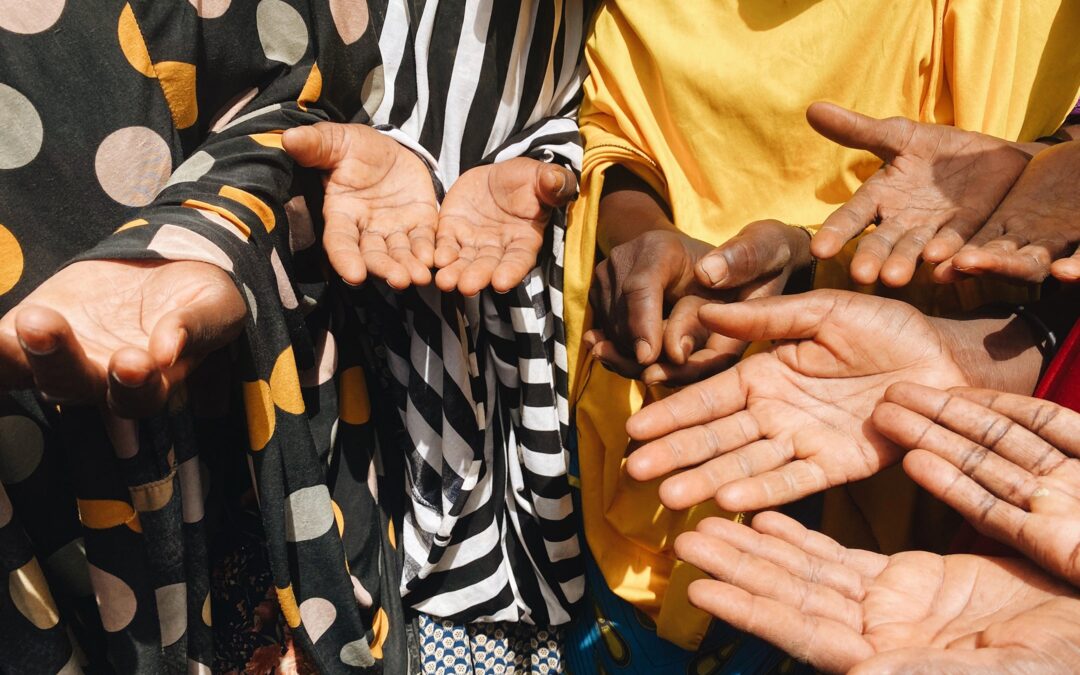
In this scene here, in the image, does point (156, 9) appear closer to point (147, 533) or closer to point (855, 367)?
point (147, 533)

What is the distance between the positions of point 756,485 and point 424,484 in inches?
24.1

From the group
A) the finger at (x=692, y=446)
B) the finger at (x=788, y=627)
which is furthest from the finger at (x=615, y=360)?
the finger at (x=788, y=627)

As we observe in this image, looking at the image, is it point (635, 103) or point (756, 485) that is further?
point (635, 103)

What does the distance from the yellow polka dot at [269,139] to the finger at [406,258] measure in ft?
0.73

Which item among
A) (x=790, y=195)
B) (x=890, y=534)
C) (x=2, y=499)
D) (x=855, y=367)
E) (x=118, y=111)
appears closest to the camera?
(x=2, y=499)

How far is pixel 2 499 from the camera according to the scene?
0.95 meters

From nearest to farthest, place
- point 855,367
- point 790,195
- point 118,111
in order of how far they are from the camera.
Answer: point 118,111, point 855,367, point 790,195

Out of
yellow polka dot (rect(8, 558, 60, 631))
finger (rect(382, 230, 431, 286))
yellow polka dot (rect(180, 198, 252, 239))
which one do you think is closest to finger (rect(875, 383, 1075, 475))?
finger (rect(382, 230, 431, 286))

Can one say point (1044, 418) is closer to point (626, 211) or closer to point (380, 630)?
point (626, 211)

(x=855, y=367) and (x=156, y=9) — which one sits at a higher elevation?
Result: (x=156, y=9)

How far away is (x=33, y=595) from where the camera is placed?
1.00 m

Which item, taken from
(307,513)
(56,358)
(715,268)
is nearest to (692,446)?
(715,268)

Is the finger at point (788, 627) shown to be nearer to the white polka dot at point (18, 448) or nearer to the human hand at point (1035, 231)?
the human hand at point (1035, 231)

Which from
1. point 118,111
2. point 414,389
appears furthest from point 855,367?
point 118,111
